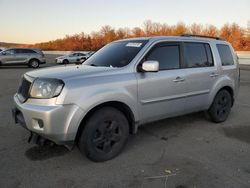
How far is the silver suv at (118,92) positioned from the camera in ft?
10.3

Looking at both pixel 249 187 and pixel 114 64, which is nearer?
pixel 249 187

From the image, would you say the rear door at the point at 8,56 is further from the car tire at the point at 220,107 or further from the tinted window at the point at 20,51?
the car tire at the point at 220,107

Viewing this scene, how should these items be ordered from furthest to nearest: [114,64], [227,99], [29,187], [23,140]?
[227,99] → [23,140] → [114,64] → [29,187]

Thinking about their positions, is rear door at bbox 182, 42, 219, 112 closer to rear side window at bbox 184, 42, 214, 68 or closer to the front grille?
rear side window at bbox 184, 42, 214, 68

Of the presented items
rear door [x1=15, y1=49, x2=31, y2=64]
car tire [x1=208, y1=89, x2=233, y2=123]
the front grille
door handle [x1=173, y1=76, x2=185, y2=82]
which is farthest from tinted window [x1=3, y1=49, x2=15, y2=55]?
door handle [x1=173, y1=76, x2=185, y2=82]

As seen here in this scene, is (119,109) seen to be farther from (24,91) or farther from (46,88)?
(24,91)

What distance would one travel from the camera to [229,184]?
3.00m

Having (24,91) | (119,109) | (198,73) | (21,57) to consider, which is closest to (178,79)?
(198,73)

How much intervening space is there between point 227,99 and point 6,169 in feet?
14.9

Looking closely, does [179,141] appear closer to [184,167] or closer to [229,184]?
[184,167]

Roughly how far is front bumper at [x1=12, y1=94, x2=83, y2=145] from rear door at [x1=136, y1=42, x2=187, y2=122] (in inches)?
44.5

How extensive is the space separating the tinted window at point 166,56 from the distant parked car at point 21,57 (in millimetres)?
19136

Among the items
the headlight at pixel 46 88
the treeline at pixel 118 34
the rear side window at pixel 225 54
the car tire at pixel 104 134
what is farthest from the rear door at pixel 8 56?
the treeline at pixel 118 34

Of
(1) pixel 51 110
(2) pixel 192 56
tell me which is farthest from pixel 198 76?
(1) pixel 51 110
